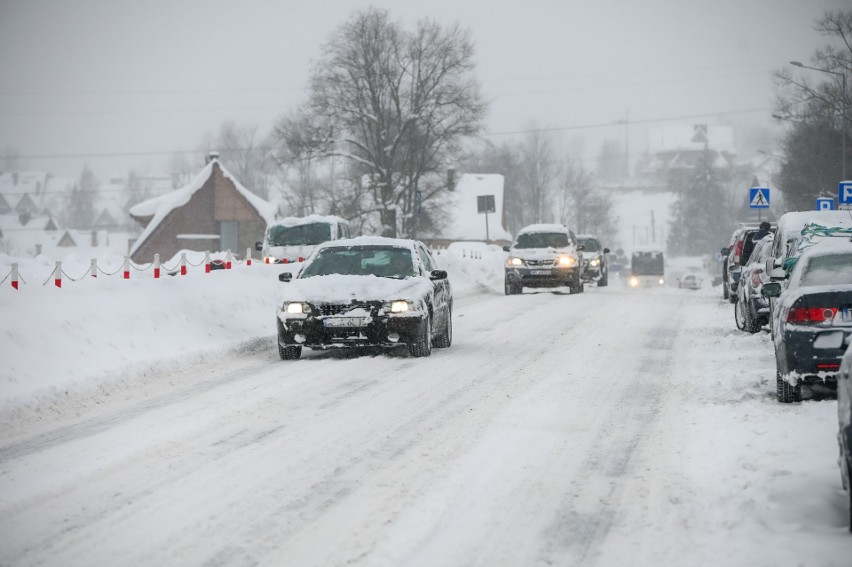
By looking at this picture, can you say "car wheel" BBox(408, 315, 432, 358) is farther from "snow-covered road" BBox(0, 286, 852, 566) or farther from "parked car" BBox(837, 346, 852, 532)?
"parked car" BBox(837, 346, 852, 532)

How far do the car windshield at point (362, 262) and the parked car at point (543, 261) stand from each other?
14222mm

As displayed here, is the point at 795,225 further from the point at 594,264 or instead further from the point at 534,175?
the point at 534,175

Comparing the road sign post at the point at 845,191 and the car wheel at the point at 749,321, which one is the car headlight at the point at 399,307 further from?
the road sign post at the point at 845,191

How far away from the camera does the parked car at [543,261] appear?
2925cm

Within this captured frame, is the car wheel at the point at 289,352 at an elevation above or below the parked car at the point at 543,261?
below

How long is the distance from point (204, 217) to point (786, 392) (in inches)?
→ 2375

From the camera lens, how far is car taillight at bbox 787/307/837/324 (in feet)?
29.4

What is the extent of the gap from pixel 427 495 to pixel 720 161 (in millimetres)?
192636

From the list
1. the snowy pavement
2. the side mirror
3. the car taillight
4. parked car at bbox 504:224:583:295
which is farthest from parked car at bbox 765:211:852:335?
parked car at bbox 504:224:583:295

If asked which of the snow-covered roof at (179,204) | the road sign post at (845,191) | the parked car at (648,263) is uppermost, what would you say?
the snow-covered roof at (179,204)

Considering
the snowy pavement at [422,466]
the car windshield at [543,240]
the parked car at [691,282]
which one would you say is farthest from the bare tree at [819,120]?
the snowy pavement at [422,466]

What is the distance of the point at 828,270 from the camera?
10.0 m

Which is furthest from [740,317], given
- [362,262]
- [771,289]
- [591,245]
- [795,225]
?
[591,245]

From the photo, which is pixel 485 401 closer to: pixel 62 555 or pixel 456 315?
pixel 62 555
